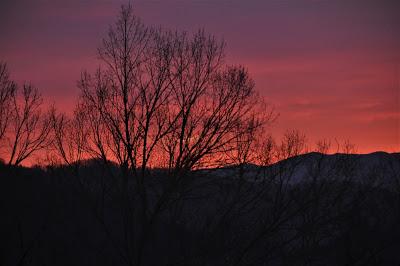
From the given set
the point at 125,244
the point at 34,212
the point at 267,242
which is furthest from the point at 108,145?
the point at 34,212

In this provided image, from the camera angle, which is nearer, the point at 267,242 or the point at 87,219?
the point at 267,242

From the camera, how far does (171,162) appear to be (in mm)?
14633

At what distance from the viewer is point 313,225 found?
1487 centimetres

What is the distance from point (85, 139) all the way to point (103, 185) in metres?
1.45

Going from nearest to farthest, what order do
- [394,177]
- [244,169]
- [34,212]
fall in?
1. [244,169]
2. [394,177]
3. [34,212]

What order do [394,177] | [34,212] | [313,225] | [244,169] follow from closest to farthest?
[244,169], [313,225], [394,177], [34,212]

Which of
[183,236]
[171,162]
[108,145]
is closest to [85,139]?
[108,145]


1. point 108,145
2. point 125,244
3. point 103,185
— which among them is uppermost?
point 108,145

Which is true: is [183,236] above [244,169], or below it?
below

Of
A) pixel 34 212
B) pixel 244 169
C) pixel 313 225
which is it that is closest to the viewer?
pixel 244 169

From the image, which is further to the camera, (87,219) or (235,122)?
(87,219)

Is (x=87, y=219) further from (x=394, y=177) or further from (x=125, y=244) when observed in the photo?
(x=125, y=244)

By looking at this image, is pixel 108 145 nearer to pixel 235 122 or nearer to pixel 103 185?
pixel 103 185

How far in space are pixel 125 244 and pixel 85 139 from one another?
3.18 metres
